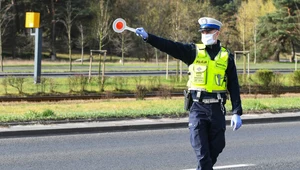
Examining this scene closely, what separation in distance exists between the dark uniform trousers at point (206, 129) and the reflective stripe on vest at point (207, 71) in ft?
0.67

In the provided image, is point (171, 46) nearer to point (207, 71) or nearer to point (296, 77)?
point (207, 71)

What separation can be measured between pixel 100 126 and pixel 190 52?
577 centimetres

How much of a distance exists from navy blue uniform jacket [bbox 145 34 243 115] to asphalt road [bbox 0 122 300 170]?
219 centimetres

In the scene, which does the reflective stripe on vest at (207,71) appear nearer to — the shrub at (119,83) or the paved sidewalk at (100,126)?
the paved sidewalk at (100,126)

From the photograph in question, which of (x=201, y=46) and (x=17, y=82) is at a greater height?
(x=201, y=46)

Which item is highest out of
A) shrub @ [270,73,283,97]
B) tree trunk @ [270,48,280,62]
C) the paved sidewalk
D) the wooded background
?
the wooded background

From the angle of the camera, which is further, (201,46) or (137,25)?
(137,25)

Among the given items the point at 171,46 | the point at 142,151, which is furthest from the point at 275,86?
the point at 171,46

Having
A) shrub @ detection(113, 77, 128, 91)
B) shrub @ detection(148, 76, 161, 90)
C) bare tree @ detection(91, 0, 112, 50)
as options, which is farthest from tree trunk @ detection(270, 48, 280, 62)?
shrub @ detection(113, 77, 128, 91)

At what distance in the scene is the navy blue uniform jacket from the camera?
16.4 ft

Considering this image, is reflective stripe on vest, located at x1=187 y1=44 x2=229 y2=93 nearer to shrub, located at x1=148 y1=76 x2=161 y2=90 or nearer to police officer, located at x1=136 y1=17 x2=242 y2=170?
police officer, located at x1=136 y1=17 x2=242 y2=170

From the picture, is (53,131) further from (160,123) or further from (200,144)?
(200,144)

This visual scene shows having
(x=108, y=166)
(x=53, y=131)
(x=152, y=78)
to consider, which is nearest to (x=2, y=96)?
(x=152, y=78)

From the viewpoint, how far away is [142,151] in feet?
27.7
